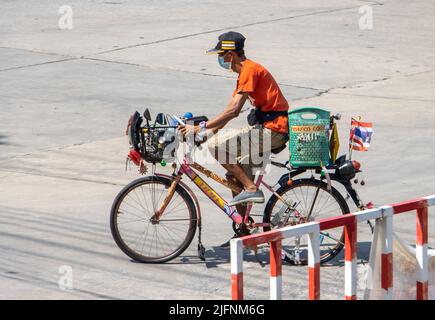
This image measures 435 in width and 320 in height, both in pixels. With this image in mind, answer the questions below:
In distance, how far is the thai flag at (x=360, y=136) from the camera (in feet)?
30.5

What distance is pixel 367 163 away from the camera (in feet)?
41.2

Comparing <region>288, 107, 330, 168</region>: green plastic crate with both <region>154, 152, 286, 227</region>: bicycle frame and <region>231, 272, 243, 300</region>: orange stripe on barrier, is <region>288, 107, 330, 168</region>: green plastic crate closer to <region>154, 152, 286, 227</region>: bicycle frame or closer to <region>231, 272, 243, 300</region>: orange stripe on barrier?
<region>154, 152, 286, 227</region>: bicycle frame

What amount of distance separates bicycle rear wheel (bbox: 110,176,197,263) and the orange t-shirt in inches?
35.9

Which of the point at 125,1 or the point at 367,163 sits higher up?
the point at 125,1

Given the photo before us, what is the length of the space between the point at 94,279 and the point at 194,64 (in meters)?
9.15

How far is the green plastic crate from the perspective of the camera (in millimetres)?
9031

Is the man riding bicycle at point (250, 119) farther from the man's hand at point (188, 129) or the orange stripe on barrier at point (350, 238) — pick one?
the orange stripe on barrier at point (350, 238)

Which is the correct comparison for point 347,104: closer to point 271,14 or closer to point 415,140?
point 415,140

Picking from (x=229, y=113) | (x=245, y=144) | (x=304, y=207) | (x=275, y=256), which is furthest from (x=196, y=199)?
(x=275, y=256)

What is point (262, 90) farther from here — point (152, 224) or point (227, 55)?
point (152, 224)

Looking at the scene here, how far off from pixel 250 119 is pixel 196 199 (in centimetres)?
77

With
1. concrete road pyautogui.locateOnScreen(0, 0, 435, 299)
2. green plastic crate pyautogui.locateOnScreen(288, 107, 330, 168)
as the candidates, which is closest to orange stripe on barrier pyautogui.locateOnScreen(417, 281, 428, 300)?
concrete road pyautogui.locateOnScreen(0, 0, 435, 299)
